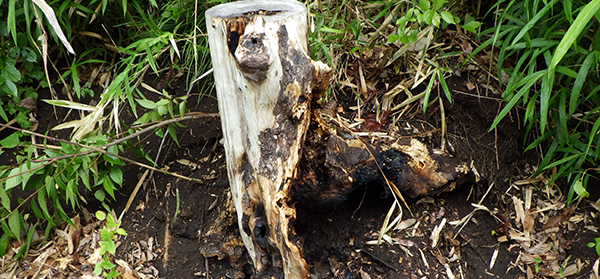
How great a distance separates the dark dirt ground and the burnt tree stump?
253 mm

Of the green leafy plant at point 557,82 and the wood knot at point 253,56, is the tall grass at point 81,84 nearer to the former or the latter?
the wood knot at point 253,56

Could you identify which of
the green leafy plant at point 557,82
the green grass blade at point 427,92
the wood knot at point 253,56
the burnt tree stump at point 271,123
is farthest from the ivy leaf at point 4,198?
the green leafy plant at point 557,82

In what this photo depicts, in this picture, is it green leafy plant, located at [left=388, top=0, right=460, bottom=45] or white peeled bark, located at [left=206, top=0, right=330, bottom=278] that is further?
green leafy plant, located at [left=388, top=0, right=460, bottom=45]

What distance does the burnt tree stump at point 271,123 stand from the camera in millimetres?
1592

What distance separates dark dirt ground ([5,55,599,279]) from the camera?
211 cm

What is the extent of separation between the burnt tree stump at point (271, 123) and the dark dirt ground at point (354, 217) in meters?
0.25

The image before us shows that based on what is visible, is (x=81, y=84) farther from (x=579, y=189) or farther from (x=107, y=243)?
(x=579, y=189)

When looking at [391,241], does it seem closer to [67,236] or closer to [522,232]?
[522,232]

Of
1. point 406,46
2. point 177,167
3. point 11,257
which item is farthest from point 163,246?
point 406,46

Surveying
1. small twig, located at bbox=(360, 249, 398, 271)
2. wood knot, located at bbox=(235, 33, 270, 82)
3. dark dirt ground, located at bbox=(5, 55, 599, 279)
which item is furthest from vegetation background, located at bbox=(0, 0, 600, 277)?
small twig, located at bbox=(360, 249, 398, 271)

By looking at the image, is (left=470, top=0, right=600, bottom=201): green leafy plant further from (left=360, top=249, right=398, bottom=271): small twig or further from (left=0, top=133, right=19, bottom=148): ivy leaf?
(left=0, top=133, right=19, bottom=148): ivy leaf

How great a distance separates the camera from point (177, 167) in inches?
97.7

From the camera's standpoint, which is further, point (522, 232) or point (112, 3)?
point (112, 3)

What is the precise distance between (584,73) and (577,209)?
0.77 metres
